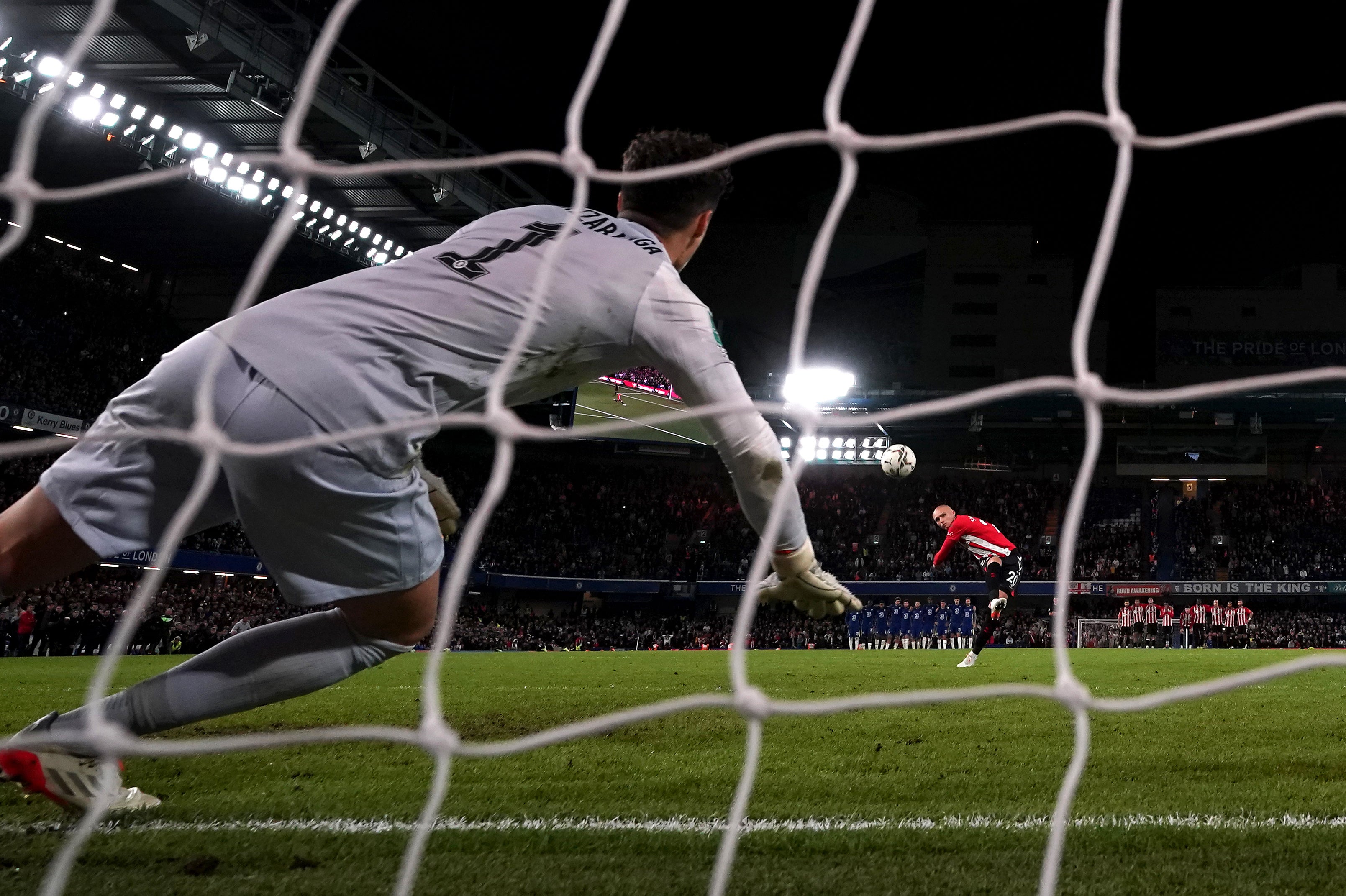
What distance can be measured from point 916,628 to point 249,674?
2853 centimetres

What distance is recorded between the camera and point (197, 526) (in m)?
2.17

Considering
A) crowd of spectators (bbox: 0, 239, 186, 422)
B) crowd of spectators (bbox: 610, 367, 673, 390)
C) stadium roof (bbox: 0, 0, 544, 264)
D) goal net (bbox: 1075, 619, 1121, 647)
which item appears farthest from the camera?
goal net (bbox: 1075, 619, 1121, 647)

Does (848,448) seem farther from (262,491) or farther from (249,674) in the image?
(262,491)

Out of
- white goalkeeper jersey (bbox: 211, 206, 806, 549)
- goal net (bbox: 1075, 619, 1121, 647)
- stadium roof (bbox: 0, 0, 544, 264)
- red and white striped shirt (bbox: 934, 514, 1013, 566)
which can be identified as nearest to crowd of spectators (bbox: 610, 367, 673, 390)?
stadium roof (bbox: 0, 0, 544, 264)

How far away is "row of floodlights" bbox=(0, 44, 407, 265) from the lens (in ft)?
56.3

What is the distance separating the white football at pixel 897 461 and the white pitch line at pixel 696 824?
9322 millimetres

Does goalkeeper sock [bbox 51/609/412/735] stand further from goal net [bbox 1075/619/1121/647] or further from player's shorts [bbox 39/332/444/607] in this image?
goal net [bbox 1075/619/1121/647]

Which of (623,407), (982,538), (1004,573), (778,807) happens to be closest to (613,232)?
(778,807)

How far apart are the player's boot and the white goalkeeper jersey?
1011 millimetres

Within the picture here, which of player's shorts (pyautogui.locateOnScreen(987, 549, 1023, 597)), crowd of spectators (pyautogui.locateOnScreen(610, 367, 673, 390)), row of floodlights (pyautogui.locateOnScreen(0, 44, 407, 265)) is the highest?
row of floodlights (pyautogui.locateOnScreen(0, 44, 407, 265))

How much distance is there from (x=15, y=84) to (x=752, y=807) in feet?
63.3

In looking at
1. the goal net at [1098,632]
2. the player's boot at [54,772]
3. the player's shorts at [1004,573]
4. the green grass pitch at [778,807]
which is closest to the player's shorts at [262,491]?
the player's boot at [54,772]

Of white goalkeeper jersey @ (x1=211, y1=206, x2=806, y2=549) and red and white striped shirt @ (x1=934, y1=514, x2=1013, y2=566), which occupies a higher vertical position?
white goalkeeper jersey @ (x1=211, y1=206, x2=806, y2=549)

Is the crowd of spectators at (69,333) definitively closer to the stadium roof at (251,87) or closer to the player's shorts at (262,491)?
the stadium roof at (251,87)
